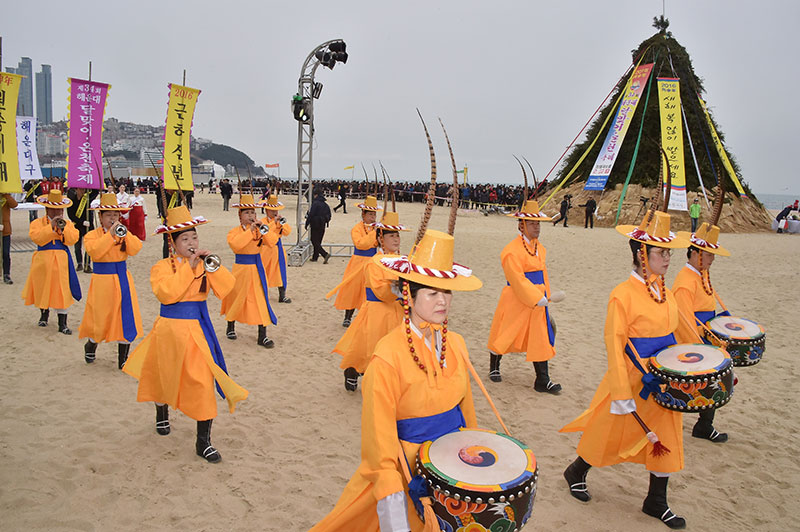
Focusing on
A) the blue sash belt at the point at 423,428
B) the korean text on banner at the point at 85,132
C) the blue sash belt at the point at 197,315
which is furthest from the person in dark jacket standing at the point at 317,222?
the blue sash belt at the point at 423,428

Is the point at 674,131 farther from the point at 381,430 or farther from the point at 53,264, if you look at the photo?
the point at 381,430

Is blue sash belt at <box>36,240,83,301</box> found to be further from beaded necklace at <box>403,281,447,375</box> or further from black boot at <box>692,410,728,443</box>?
black boot at <box>692,410,728,443</box>

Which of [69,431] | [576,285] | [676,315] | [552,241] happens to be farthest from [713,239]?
[552,241]

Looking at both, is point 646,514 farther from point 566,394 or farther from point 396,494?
point 396,494

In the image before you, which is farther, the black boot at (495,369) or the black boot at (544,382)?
the black boot at (495,369)

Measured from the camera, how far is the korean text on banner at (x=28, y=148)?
14758 millimetres

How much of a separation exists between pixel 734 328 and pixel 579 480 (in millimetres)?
2121

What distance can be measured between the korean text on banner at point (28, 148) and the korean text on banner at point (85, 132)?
Result: 6.97m

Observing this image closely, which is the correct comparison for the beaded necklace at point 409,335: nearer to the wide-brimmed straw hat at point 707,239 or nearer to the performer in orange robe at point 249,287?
the wide-brimmed straw hat at point 707,239

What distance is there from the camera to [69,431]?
480 cm

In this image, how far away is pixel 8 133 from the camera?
25.9 ft

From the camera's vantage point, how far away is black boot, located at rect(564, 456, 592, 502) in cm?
403

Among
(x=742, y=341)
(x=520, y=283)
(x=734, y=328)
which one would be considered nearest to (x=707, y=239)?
(x=734, y=328)

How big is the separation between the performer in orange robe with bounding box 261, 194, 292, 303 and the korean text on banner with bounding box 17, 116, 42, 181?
9349 mm
